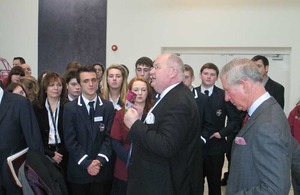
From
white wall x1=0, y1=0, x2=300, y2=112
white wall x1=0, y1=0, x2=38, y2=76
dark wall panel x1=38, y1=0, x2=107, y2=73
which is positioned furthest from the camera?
white wall x1=0, y1=0, x2=38, y2=76

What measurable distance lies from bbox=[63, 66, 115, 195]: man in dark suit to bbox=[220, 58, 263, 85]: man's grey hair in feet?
5.89

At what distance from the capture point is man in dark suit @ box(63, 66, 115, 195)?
10.3 feet

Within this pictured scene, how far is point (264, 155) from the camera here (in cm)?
150

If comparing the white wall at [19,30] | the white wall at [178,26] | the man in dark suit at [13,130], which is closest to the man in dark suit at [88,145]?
the man in dark suit at [13,130]

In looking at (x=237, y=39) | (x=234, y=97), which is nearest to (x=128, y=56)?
(x=237, y=39)

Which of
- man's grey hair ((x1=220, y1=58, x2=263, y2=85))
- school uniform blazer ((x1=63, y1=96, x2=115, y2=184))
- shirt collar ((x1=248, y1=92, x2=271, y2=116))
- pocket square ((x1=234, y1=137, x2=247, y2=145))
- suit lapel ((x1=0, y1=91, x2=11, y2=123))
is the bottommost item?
school uniform blazer ((x1=63, y1=96, x2=115, y2=184))

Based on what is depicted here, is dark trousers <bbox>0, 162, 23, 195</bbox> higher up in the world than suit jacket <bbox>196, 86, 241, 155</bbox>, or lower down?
lower down

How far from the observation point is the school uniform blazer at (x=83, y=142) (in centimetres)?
314

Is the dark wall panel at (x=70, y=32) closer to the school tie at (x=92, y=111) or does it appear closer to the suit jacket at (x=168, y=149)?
the school tie at (x=92, y=111)

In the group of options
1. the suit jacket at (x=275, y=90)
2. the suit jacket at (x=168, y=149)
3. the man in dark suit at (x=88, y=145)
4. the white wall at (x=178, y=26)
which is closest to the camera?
the suit jacket at (x=168, y=149)

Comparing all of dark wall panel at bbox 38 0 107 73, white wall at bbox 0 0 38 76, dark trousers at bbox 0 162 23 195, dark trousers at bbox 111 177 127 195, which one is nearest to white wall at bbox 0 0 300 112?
white wall at bbox 0 0 38 76

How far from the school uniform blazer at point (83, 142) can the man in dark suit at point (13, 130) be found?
19.0 inches

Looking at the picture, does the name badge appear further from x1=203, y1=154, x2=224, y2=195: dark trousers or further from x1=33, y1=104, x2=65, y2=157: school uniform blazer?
x1=203, y1=154, x2=224, y2=195: dark trousers

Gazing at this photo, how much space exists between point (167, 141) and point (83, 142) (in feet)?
4.38
